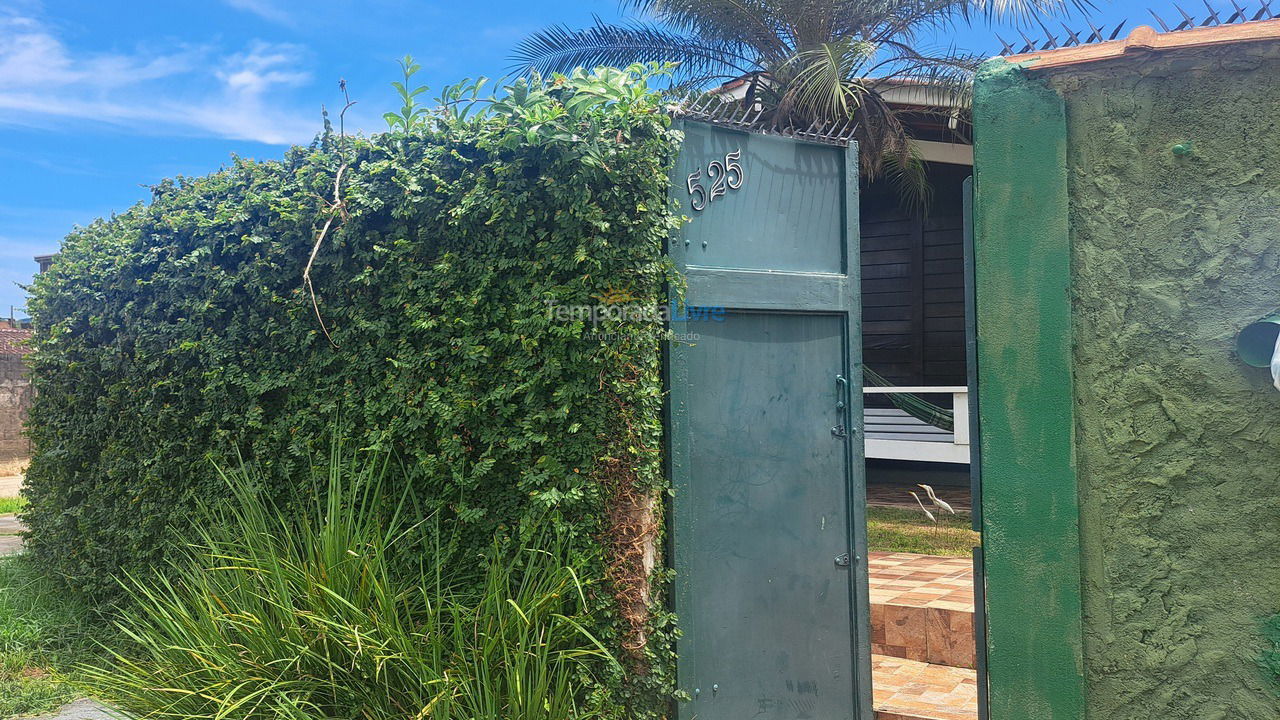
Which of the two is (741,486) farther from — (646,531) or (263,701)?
(263,701)

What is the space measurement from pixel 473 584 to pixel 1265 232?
340 cm

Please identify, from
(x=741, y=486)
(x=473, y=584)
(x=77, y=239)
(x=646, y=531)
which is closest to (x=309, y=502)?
(x=473, y=584)

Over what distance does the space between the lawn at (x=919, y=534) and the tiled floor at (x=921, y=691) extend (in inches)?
92.7

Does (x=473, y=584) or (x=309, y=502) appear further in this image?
(x=309, y=502)

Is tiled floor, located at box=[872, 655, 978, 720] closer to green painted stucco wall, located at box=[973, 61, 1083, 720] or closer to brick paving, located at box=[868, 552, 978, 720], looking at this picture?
brick paving, located at box=[868, 552, 978, 720]

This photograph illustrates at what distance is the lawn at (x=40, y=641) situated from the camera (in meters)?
5.09

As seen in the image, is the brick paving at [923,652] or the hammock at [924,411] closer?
the brick paving at [923,652]

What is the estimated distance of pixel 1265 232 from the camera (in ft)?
9.93

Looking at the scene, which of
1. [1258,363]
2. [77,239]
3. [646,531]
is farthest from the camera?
[77,239]

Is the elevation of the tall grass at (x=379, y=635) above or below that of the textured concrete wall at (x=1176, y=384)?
below

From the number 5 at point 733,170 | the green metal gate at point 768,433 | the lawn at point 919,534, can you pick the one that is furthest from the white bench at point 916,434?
the number 5 at point 733,170

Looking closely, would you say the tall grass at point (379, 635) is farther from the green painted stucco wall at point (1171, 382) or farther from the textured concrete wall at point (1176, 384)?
the textured concrete wall at point (1176, 384)

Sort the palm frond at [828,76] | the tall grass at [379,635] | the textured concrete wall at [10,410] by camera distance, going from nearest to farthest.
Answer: the tall grass at [379,635]
the palm frond at [828,76]
the textured concrete wall at [10,410]

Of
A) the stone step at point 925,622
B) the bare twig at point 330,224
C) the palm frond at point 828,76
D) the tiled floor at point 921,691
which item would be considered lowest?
the tiled floor at point 921,691
